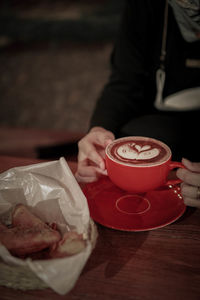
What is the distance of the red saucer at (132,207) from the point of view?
2.73 ft

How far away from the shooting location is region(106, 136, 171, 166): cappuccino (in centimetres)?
83

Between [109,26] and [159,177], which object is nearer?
[159,177]

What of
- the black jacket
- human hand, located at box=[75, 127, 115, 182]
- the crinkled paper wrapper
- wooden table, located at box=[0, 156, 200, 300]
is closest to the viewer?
wooden table, located at box=[0, 156, 200, 300]

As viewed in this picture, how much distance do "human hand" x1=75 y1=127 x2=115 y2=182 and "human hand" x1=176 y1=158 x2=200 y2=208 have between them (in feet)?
0.81

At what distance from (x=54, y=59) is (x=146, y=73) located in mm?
3588

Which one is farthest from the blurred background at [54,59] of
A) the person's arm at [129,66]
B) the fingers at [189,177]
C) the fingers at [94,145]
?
the fingers at [189,177]

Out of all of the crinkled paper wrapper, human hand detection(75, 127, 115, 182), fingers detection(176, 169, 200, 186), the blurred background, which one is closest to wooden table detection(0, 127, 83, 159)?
the blurred background

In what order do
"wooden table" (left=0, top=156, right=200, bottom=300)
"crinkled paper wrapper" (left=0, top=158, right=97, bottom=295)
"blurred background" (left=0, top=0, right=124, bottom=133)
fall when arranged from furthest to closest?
"blurred background" (left=0, top=0, right=124, bottom=133), "crinkled paper wrapper" (left=0, top=158, right=97, bottom=295), "wooden table" (left=0, top=156, right=200, bottom=300)

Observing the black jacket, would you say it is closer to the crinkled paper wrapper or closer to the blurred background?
the crinkled paper wrapper

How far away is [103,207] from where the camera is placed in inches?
35.5

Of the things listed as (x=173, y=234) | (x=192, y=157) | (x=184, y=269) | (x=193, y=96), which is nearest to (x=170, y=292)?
(x=184, y=269)

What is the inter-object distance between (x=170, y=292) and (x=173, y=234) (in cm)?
18

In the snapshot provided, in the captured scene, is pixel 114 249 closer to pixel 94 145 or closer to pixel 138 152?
pixel 138 152

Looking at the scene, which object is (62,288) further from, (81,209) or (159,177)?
(159,177)
